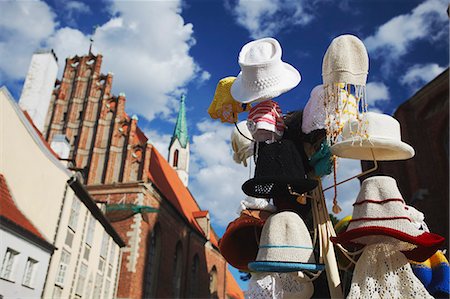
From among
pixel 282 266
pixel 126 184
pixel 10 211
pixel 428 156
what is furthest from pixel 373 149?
pixel 126 184

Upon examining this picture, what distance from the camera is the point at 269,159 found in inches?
88.0

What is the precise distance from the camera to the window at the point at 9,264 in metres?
8.32

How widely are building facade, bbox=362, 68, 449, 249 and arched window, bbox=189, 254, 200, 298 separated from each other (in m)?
11.4

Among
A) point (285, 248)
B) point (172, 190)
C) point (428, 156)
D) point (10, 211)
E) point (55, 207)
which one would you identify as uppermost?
point (172, 190)

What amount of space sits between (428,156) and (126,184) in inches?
472

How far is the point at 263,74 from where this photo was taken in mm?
2328

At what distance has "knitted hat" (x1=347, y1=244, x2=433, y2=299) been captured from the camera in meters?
1.91

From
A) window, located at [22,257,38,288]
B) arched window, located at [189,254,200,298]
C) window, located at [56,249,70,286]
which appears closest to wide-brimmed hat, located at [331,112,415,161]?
window, located at [22,257,38,288]

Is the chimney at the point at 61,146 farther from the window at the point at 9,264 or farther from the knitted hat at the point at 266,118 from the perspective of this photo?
the knitted hat at the point at 266,118

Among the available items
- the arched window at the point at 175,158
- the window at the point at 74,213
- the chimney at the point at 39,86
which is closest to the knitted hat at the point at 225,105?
the window at the point at 74,213

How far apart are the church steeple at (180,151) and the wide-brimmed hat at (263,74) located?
95.6 ft

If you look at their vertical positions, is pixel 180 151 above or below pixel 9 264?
above

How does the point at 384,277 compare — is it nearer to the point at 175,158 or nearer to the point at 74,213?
the point at 74,213

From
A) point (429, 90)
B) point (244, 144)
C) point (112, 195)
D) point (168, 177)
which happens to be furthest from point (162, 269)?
point (244, 144)
